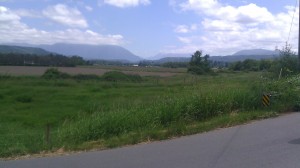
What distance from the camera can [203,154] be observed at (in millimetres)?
7477

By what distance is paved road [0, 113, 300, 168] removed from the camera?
680 centimetres

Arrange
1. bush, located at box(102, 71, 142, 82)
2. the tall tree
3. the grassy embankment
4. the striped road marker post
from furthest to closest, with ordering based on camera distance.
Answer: the tall tree < bush, located at box(102, 71, 142, 82) < the striped road marker post < the grassy embankment

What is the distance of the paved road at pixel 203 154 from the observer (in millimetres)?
6805

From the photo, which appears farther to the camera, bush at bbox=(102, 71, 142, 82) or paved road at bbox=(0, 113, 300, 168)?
bush at bbox=(102, 71, 142, 82)

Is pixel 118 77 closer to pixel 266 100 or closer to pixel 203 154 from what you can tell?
pixel 266 100

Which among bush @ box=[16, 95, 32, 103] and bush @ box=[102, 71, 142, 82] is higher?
bush @ box=[16, 95, 32, 103]

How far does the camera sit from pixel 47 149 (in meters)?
8.42

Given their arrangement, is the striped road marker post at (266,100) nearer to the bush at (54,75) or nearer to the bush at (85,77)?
the bush at (85,77)

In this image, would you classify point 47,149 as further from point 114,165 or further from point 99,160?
point 114,165

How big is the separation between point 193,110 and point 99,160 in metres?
4.77

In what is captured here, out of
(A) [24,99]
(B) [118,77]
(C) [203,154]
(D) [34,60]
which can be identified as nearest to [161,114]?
(C) [203,154]

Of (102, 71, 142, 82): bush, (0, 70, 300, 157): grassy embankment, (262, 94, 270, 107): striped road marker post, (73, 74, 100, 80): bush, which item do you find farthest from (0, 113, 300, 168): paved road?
(73, 74, 100, 80): bush

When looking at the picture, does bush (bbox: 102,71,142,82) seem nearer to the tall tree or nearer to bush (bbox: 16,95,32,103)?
the tall tree

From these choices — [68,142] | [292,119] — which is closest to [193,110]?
[292,119]
